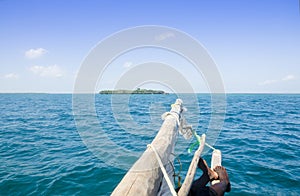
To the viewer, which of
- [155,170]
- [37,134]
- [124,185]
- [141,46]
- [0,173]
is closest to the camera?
[124,185]

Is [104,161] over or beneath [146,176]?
beneath

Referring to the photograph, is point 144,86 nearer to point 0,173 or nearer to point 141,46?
point 141,46

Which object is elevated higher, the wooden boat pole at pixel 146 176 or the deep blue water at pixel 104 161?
the wooden boat pole at pixel 146 176

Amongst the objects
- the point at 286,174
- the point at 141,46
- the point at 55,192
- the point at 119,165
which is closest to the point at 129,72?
the point at 141,46

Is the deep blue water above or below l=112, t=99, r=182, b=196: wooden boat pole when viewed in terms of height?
below

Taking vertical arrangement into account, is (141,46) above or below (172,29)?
below

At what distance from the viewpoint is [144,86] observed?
6965mm

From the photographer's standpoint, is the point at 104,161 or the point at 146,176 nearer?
the point at 146,176

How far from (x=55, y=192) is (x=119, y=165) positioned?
2219 mm

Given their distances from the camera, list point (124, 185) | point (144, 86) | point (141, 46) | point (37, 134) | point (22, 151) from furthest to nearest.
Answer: point (37, 134), point (22, 151), point (144, 86), point (141, 46), point (124, 185)

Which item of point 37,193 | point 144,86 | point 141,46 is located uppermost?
point 141,46

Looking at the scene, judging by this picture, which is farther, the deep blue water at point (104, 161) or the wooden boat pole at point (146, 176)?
the deep blue water at point (104, 161)

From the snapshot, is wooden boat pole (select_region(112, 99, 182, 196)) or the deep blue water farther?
the deep blue water

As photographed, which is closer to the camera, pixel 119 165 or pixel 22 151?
pixel 119 165
